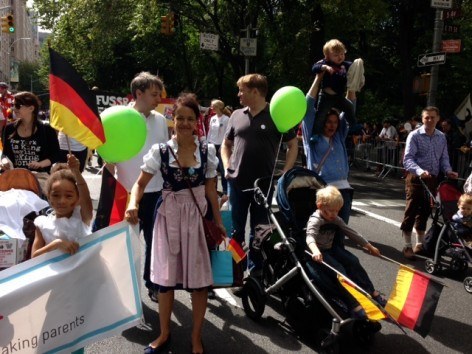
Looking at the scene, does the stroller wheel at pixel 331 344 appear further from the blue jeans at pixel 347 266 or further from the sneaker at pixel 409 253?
the sneaker at pixel 409 253

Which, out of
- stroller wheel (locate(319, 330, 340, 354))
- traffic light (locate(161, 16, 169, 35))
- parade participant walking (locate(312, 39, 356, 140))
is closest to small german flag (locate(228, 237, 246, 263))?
stroller wheel (locate(319, 330, 340, 354))

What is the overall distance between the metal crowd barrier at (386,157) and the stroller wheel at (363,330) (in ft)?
28.8

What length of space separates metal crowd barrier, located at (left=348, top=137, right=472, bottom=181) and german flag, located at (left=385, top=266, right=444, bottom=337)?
8849 millimetres

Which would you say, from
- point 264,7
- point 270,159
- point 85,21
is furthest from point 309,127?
point 85,21

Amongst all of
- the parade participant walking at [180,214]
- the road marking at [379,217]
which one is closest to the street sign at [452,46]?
the road marking at [379,217]

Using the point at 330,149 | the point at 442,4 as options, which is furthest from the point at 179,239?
the point at 442,4

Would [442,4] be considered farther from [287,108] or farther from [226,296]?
[226,296]

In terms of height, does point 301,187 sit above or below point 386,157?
above

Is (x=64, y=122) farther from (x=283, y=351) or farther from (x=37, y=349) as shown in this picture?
(x=283, y=351)

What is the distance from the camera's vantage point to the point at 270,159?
465 centimetres

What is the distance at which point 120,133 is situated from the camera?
339 cm

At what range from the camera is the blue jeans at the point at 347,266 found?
3.83m

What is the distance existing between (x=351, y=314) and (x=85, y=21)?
70.5ft

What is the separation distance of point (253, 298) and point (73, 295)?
67.2 inches
